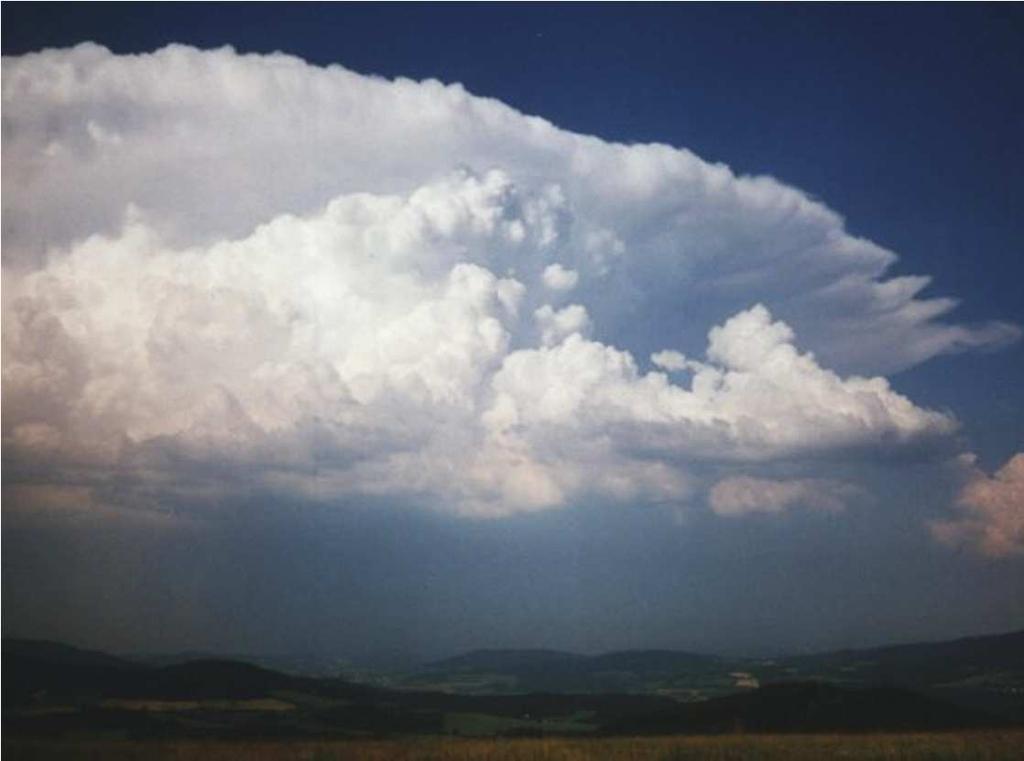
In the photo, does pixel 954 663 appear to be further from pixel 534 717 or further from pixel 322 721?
pixel 322 721

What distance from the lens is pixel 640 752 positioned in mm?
22094

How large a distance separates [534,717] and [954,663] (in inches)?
2404

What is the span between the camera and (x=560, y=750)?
22406 mm

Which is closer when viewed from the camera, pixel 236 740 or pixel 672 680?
pixel 236 740

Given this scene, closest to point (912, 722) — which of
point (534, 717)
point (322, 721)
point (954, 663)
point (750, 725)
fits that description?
point (750, 725)

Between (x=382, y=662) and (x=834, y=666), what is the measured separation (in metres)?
56.4

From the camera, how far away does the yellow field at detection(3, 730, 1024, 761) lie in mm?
21031

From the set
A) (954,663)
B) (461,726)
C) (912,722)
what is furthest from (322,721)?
(954,663)

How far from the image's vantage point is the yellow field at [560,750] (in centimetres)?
2103

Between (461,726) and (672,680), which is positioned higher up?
(461,726)

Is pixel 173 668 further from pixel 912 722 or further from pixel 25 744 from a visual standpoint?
pixel 912 722

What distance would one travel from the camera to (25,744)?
24.5 m

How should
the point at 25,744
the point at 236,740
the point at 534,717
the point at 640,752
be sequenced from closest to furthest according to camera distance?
the point at 640,752
the point at 25,744
the point at 236,740
the point at 534,717

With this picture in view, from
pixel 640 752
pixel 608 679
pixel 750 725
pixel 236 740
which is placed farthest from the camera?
pixel 608 679
